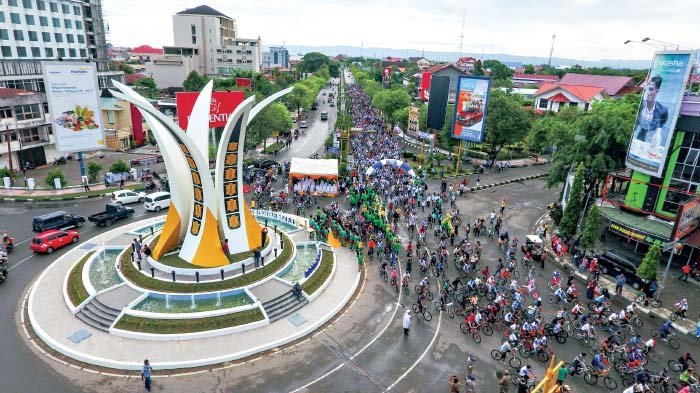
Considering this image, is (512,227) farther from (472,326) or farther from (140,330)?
(140,330)

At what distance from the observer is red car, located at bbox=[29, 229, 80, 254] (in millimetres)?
27469

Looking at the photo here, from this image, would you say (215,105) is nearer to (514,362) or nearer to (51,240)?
(51,240)

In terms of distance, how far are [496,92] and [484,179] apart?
1266cm

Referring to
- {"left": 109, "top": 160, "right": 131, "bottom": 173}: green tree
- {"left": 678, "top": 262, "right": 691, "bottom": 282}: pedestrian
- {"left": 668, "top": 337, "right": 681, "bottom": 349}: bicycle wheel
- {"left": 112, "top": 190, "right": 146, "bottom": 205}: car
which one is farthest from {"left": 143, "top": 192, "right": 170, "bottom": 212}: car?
{"left": 678, "top": 262, "right": 691, "bottom": 282}: pedestrian

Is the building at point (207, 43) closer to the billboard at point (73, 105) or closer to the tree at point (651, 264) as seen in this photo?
the billboard at point (73, 105)

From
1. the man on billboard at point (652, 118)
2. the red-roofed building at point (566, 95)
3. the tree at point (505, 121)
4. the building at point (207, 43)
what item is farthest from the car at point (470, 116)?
the building at point (207, 43)

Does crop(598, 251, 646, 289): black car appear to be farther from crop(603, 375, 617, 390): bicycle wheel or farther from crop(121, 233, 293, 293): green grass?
crop(121, 233, 293, 293): green grass

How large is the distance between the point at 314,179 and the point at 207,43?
8611 centimetres

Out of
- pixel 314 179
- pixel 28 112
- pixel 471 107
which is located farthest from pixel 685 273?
pixel 28 112

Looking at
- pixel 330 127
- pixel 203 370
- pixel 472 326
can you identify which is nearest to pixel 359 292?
pixel 472 326

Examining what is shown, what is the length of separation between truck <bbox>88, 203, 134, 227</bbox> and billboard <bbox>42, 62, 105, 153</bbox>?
37.0ft

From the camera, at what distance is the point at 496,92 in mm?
55406

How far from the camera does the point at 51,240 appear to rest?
27969 mm

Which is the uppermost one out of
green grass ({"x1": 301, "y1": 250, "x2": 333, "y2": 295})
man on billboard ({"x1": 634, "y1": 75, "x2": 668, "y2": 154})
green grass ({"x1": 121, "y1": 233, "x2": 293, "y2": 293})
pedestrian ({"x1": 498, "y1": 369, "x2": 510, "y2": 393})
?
man on billboard ({"x1": 634, "y1": 75, "x2": 668, "y2": 154})
